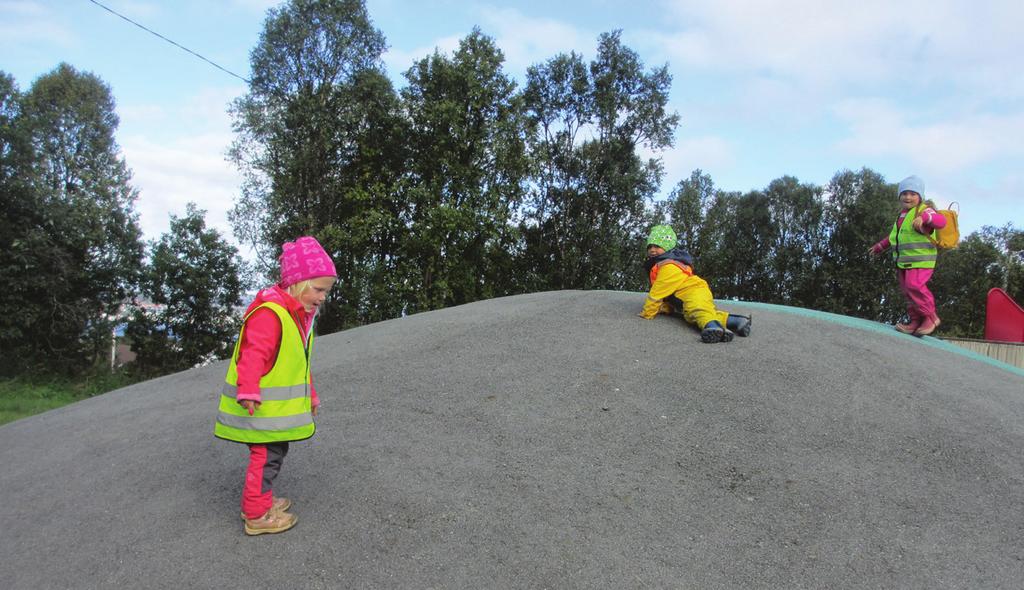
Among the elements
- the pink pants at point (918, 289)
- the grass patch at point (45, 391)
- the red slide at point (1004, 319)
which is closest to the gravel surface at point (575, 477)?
the pink pants at point (918, 289)

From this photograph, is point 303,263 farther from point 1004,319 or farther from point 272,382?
point 1004,319

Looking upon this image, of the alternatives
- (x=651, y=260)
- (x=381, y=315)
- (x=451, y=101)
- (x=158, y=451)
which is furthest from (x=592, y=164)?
(x=158, y=451)

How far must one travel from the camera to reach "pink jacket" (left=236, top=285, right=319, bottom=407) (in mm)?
3273

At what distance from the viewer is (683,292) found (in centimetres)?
698

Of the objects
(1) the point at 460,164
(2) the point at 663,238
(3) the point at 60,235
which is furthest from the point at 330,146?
(2) the point at 663,238

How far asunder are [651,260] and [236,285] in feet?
56.6

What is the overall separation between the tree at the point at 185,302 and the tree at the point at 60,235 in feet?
5.45

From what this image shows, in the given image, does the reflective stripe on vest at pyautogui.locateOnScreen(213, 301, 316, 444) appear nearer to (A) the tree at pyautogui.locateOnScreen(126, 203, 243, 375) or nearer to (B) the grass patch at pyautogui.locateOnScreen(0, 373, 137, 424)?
(B) the grass patch at pyautogui.locateOnScreen(0, 373, 137, 424)

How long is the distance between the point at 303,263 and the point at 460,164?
18.8 meters

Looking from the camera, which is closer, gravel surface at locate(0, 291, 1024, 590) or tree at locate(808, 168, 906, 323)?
gravel surface at locate(0, 291, 1024, 590)

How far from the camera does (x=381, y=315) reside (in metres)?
21.2

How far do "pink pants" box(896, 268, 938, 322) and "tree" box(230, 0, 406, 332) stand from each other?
16.0 m

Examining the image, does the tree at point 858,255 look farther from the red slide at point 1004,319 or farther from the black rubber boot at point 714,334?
the black rubber boot at point 714,334

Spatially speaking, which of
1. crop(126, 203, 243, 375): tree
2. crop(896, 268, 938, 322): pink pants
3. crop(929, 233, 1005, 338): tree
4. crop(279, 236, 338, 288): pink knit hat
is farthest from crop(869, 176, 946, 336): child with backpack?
crop(929, 233, 1005, 338): tree
